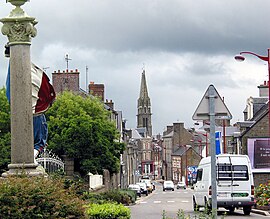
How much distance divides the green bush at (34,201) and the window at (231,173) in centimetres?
1835

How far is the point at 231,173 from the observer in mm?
31391

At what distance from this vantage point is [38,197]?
12.9 metres

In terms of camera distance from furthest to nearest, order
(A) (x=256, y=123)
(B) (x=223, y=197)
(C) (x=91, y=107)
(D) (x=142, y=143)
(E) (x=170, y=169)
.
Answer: (D) (x=142, y=143) → (E) (x=170, y=169) → (A) (x=256, y=123) → (C) (x=91, y=107) → (B) (x=223, y=197)

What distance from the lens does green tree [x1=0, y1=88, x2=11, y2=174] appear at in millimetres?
40159

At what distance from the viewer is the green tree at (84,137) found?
1768 inches

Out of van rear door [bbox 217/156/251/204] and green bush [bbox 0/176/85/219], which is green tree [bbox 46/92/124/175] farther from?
green bush [bbox 0/176/85/219]

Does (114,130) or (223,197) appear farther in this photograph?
(114,130)

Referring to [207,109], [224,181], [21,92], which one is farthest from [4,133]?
[207,109]

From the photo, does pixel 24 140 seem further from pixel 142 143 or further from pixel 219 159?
pixel 142 143

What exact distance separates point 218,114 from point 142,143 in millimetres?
173525

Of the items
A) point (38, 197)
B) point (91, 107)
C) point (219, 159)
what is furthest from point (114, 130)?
point (38, 197)

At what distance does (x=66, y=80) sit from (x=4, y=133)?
19.6 m

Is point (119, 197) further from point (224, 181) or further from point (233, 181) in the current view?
point (233, 181)

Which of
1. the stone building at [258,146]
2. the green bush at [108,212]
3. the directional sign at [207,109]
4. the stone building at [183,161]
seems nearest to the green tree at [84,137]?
the stone building at [258,146]
